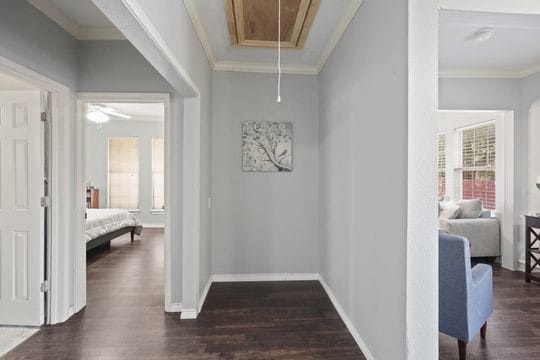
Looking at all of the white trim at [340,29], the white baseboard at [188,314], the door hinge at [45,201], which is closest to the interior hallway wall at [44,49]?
the door hinge at [45,201]

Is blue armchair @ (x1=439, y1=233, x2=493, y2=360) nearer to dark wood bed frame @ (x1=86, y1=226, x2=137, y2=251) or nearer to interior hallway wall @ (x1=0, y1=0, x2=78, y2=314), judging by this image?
interior hallway wall @ (x1=0, y1=0, x2=78, y2=314)

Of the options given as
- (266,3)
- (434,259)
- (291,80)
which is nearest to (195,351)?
(434,259)

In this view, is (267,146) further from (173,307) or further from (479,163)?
(479,163)

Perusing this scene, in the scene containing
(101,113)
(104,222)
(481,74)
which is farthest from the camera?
(101,113)

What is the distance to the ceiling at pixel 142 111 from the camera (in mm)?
5820

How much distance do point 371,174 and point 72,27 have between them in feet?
9.72

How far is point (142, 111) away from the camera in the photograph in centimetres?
633

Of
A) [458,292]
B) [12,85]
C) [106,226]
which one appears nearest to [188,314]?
[458,292]

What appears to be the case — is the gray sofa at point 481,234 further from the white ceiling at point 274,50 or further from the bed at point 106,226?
the bed at point 106,226

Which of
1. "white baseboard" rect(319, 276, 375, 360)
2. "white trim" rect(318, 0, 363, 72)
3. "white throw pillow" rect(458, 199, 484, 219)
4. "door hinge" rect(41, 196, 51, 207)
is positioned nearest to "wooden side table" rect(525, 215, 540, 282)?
"white throw pillow" rect(458, 199, 484, 219)

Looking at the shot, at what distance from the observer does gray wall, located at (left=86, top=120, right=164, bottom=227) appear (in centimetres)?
711

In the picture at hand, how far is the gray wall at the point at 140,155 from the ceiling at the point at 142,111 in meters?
0.23

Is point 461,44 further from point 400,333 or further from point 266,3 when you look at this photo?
point 400,333

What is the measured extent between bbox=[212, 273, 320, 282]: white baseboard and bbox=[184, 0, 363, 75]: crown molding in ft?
8.47
